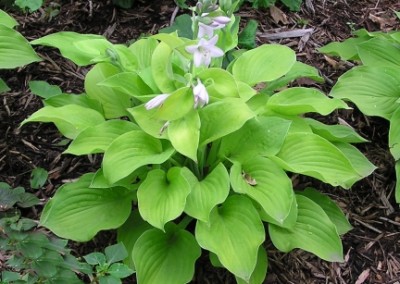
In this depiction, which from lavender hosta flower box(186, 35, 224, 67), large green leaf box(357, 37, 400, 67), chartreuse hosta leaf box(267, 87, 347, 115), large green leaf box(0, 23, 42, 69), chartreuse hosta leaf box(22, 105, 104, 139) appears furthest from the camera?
large green leaf box(357, 37, 400, 67)

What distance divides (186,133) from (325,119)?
1.47 m

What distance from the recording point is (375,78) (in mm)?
3748

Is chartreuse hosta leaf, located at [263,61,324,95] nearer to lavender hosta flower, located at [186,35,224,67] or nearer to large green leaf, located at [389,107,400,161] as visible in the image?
large green leaf, located at [389,107,400,161]

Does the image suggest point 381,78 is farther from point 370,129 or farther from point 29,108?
point 29,108

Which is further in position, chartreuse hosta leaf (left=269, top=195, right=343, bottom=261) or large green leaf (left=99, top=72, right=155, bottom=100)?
large green leaf (left=99, top=72, right=155, bottom=100)

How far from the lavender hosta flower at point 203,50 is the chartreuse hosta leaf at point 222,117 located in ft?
0.90

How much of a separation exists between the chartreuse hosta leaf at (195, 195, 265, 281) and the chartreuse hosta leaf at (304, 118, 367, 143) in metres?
0.69

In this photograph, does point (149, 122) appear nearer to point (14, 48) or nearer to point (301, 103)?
point (301, 103)

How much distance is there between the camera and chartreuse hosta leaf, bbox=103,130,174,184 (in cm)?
276

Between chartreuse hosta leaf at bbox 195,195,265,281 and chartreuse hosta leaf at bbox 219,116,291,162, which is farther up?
chartreuse hosta leaf at bbox 219,116,291,162

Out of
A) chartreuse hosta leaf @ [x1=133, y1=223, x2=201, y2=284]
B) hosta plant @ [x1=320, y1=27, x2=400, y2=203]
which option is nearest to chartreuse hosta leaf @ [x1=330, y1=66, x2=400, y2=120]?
hosta plant @ [x1=320, y1=27, x2=400, y2=203]

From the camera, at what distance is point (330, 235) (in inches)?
117

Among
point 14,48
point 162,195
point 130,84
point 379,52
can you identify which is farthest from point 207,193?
point 379,52

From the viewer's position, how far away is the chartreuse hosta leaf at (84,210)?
288 cm
